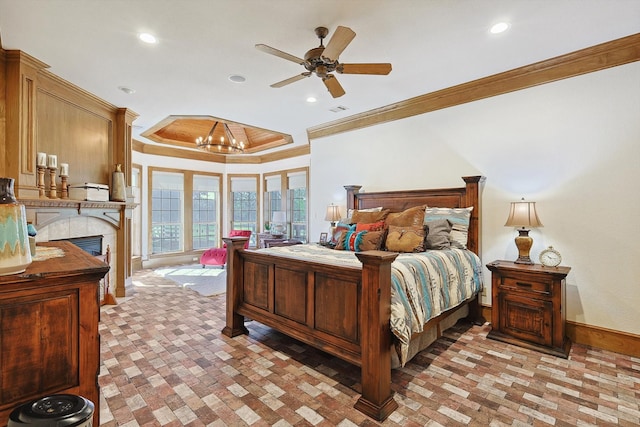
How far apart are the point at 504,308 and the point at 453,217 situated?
43.2 inches

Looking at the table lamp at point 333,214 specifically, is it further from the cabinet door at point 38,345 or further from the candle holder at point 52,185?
the cabinet door at point 38,345

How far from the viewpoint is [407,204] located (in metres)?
4.23

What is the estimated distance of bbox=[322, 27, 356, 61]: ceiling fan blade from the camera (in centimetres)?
216

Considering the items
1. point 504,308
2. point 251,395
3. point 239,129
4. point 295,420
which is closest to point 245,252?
point 251,395

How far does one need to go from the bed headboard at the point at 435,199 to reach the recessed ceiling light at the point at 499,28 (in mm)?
1485

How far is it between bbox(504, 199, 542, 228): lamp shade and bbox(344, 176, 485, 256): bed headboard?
1.57ft

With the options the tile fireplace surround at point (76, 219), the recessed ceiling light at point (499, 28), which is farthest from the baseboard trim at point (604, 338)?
the tile fireplace surround at point (76, 219)

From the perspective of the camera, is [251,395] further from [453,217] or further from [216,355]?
[453,217]

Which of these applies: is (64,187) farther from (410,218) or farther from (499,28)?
(499,28)

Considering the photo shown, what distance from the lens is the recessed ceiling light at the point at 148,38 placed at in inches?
107

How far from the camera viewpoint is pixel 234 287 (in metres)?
3.19

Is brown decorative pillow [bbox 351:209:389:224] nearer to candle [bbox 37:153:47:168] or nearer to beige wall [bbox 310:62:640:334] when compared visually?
beige wall [bbox 310:62:640:334]

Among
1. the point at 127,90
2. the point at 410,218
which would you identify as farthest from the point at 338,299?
the point at 127,90

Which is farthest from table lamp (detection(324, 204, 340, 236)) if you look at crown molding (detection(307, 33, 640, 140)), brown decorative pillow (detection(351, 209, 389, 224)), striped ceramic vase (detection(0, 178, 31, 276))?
striped ceramic vase (detection(0, 178, 31, 276))
